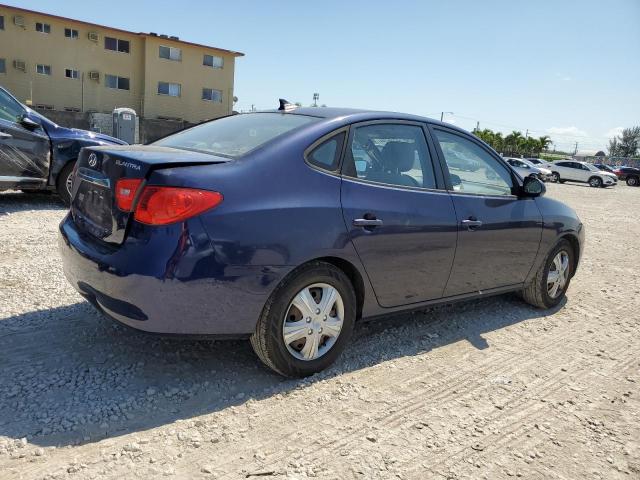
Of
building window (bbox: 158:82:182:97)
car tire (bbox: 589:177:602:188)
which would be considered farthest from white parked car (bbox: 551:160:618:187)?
building window (bbox: 158:82:182:97)

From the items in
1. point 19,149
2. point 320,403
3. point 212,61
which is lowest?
point 320,403

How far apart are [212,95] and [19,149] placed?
3338 cm

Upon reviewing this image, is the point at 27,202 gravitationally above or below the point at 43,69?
below

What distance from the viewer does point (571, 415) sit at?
3064 mm

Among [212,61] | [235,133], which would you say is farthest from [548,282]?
[212,61]

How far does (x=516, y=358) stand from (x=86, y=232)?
3.08 m

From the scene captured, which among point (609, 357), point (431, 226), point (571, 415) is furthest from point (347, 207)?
point (609, 357)

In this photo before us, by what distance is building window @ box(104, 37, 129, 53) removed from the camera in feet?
114

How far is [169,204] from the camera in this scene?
2.60 metres

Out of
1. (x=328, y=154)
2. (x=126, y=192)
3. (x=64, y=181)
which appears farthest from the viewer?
(x=64, y=181)

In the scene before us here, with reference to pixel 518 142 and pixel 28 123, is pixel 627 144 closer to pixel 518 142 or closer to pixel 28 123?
pixel 518 142

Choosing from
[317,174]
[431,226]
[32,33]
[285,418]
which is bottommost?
[285,418]

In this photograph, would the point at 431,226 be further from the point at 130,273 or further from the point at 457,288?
the point at 130,273

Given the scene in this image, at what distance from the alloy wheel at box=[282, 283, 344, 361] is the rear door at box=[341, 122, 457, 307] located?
0.32 m
